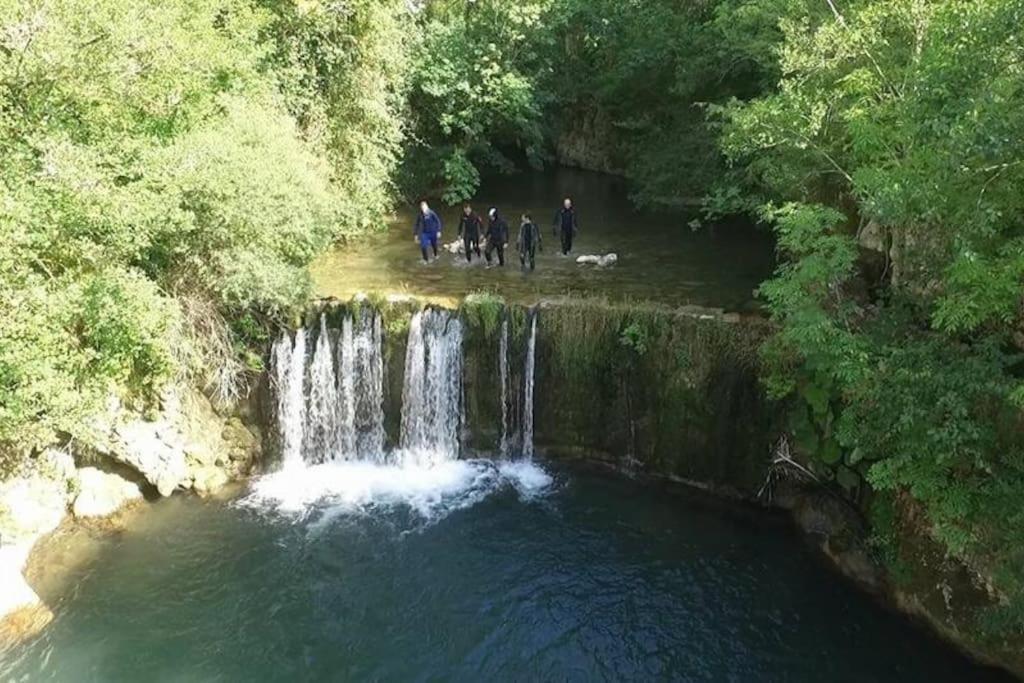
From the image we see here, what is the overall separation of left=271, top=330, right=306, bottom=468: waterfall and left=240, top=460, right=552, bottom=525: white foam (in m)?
0.42

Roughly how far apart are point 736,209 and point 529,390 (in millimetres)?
6702

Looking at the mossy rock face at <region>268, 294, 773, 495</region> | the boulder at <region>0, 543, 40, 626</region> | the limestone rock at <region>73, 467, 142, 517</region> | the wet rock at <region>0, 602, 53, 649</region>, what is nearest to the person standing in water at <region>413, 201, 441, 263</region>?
the mossy rock face at <region>268, 294, 773, 495</region>

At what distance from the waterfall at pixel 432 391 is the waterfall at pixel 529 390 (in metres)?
1.25

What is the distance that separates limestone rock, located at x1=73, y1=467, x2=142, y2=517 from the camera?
13286mm

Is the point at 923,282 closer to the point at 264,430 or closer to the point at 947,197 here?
the point at 947,197

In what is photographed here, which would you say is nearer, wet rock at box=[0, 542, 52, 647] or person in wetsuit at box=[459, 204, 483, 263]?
wet rock at box=[0, 542, 52, 647]

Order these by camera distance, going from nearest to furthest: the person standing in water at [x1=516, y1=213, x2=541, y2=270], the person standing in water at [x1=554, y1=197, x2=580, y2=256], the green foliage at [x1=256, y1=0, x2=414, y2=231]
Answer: the person standing in water at [x1=516, y1=213, x2=541, y2=270] → the green foliage at [x1=256, y1=0, x2=414, y2=231] → the person standing in water at [x1=554, y1=197, x2=580, y2=256]

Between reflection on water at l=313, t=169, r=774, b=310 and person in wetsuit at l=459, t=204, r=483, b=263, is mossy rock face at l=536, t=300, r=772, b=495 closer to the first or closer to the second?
reflection on water at l=313, t=169, r=774, b=310

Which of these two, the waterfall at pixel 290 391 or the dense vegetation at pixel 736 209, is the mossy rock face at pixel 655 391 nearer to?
the dense vegetation at pixel 736 209

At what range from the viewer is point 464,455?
51.8ft

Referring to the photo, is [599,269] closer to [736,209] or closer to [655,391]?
[736,209]

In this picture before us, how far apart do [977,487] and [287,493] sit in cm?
1086

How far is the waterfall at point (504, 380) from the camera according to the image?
50.3 feet

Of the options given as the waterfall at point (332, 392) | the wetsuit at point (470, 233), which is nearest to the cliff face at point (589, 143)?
the wetsuit at point (470, 233)
